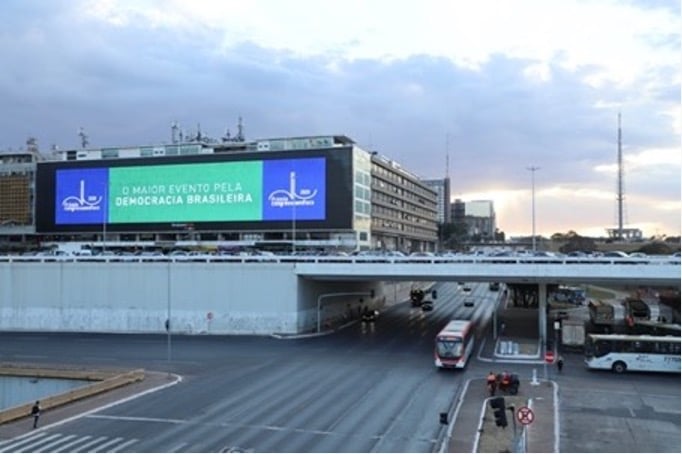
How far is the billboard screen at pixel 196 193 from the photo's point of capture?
4033 inches

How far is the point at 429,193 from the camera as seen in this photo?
627 feet

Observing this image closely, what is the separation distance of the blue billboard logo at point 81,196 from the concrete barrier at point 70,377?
71.8 meters

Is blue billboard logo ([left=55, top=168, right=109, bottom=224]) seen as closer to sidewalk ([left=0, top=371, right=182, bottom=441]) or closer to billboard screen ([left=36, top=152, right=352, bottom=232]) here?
billboard screen ([left=36, top=152, right=352, bottom=232])

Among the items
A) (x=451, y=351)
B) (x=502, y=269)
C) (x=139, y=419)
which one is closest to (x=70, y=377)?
(x=139, y=419)

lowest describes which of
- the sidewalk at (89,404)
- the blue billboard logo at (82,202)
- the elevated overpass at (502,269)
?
the sidewalk at (89,404)

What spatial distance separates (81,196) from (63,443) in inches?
3730

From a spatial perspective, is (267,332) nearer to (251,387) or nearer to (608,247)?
(251,387)

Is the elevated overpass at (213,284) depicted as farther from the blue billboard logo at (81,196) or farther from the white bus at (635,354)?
the blue billboard logo at (81,196)

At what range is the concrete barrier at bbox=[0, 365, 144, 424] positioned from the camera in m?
32.9

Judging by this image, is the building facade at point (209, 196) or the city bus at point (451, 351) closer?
the city bus at point (451, 351)

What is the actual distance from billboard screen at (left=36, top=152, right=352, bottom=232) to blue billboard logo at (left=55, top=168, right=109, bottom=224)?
17 cm

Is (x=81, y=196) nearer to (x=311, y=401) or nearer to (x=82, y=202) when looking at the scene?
(x=82, y=202)

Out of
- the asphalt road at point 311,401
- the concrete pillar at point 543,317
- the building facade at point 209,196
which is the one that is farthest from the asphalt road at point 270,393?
the building facade at point 209,196

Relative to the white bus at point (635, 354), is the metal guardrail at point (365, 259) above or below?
above
